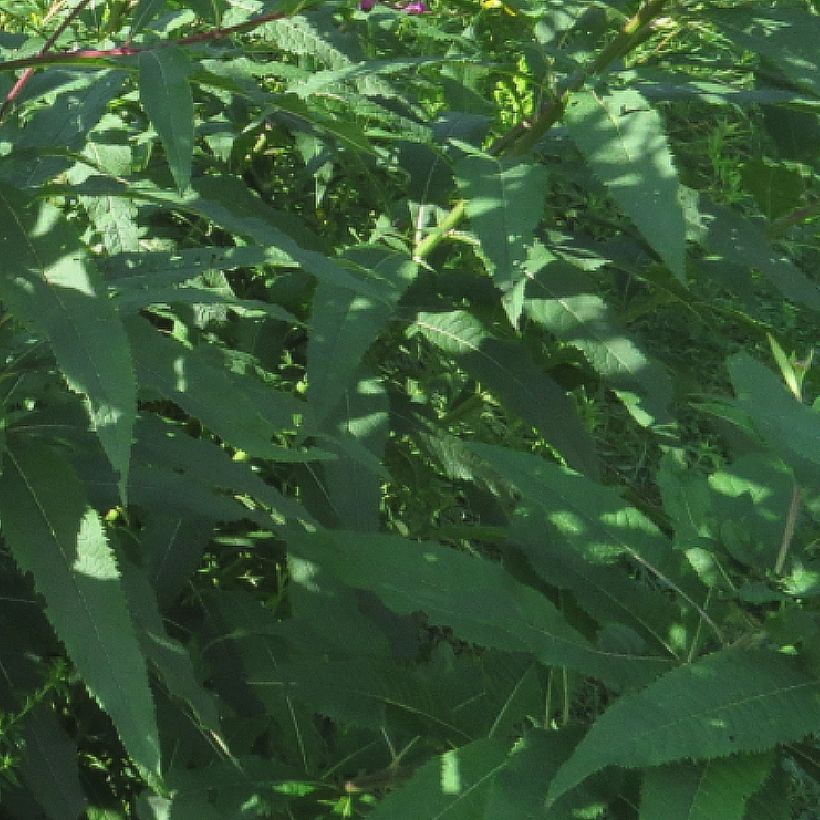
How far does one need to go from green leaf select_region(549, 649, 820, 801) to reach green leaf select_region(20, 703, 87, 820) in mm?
921

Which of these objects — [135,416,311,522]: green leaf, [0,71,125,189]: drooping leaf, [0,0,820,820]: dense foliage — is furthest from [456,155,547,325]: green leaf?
[0,71,125,189]: drooping leaf

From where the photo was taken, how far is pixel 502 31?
112 inches

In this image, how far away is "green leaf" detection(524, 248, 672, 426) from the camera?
2.08 m

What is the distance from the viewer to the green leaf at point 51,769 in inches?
→ 74.6

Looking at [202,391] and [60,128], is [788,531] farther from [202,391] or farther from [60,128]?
[60,128]

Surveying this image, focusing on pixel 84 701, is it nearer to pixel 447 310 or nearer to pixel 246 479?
pixel 246 479

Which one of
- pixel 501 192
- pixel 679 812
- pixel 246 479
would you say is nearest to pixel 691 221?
pixel 501 192

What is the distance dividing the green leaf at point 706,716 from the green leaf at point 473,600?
0.12 meters

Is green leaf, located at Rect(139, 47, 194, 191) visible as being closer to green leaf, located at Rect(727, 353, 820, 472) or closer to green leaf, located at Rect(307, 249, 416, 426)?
green leaf, located at Rect(307, 249, 416, 426)

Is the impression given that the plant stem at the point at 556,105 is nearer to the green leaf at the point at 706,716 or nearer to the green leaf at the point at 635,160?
the green leaf at the point at 635,160

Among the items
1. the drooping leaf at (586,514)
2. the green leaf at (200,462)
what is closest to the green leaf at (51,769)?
the green leaf at (200,462)

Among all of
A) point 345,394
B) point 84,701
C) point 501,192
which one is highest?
point 501,192

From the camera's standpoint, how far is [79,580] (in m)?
1.46

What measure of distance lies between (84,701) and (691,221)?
1226mm
